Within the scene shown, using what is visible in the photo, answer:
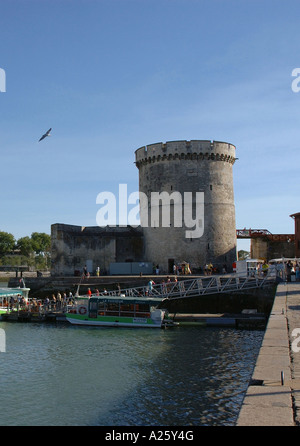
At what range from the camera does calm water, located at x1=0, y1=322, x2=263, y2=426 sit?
10.8m

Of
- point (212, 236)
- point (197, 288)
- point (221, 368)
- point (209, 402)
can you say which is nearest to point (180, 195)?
point (212, 236)

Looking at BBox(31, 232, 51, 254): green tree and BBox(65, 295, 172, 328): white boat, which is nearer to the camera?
BBox(65, 295, 172, 328): white boat

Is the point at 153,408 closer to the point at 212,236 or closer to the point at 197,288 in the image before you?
the point at 197,288

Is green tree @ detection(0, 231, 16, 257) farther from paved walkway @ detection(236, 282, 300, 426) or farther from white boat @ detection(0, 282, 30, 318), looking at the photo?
paved walkway @ detection(236, 282, 300, 426)

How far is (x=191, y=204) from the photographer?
37.0m

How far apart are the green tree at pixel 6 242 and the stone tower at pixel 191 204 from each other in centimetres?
7445

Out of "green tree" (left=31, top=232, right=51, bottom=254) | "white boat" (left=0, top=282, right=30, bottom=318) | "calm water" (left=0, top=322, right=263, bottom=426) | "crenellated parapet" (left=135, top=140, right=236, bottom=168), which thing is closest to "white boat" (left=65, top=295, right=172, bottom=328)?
"calm water" (left=0, top=322, right=263, bottom=426)

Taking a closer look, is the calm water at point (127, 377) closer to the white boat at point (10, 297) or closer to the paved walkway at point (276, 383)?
the paved walkway at point (276, 383)

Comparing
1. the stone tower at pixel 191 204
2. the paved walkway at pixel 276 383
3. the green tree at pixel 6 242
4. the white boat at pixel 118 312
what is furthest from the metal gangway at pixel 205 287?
the green tree at pixel 6 242

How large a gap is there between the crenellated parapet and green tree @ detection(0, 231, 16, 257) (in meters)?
74.8

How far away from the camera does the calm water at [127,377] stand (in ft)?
35.4
